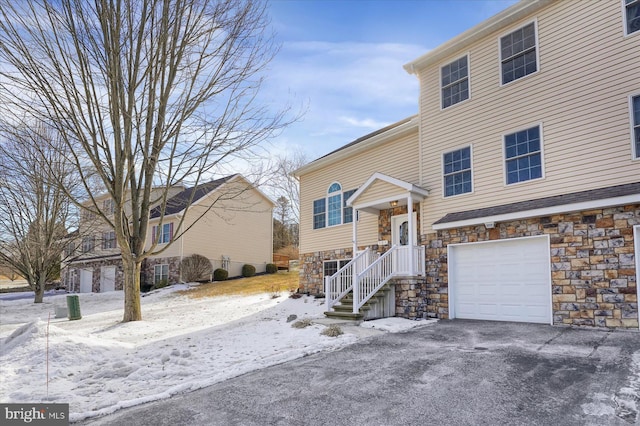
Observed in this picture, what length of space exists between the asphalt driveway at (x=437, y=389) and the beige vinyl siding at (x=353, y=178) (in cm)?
670

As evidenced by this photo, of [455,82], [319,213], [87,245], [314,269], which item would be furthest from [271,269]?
[455,82]

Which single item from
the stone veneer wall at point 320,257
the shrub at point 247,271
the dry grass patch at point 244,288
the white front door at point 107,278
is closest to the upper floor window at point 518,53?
the stone veneer wall at point 320,257

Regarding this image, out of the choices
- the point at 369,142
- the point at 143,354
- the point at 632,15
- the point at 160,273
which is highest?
the point at 632,15

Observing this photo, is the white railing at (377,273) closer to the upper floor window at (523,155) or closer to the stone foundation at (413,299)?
the stone foundation at (413,299)

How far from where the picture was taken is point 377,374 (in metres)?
5.76

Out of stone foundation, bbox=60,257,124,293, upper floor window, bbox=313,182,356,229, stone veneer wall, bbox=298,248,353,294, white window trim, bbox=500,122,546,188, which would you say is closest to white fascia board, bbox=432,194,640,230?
white window trim, bbox=500,122,546,188

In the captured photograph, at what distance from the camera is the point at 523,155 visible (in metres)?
9.67

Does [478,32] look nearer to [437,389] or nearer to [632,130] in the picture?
[632,130]

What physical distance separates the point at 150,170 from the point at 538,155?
9.63 m

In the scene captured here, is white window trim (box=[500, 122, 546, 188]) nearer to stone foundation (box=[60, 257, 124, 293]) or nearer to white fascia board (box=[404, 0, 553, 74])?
white fascia board (box=[404, 0, 553, 74])

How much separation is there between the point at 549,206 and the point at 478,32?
16.4ft

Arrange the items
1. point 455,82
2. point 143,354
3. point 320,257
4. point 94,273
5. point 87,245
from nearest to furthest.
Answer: point 143,354 → point 455,82 → point 320,257 → point 94,273 → point 87,245

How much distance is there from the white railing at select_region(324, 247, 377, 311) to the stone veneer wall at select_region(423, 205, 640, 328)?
13.2 feet

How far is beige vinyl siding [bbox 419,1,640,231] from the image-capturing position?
8297mm
